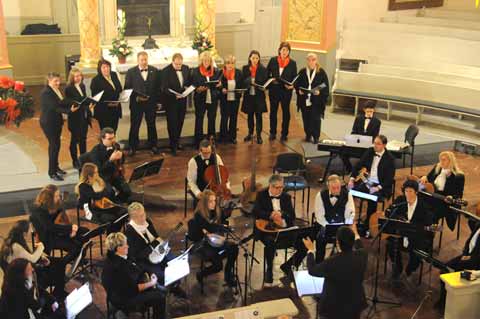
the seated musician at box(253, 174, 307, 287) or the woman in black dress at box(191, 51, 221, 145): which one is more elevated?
the woman in black dress at box(191, 51, 221, 145)

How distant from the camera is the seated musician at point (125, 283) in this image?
5680mm

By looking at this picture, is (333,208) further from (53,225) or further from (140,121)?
(140,121)

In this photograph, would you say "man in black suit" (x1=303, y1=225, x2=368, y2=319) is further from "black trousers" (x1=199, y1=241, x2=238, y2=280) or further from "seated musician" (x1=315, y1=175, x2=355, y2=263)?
"seated musician" (x1=315, y1=175, x2=355, y2=263)

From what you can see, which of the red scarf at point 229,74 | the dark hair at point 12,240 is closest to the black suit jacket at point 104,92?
the red scarf at point 229,74

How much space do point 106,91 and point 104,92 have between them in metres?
0.03

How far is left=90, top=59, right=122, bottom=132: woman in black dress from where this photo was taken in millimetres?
9477

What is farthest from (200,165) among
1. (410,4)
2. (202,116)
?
(410,4)

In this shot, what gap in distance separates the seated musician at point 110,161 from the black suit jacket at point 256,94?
3177 mm

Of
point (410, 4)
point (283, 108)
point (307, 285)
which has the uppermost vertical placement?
point (410, 4)

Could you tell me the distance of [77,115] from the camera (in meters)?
9.16

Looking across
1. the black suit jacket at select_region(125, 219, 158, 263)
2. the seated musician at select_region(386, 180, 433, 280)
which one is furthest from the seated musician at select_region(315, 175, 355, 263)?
the black suit jacket at select_region(125, 219, 158, 263)

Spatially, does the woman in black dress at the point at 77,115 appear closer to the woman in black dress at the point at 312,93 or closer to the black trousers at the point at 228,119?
the black trousers at the point at 228,119

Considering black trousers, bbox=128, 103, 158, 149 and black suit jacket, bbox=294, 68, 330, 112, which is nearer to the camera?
black trousers, bbox=128, 103, 158, 149

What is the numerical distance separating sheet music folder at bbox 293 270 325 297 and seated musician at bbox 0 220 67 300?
214 cm
